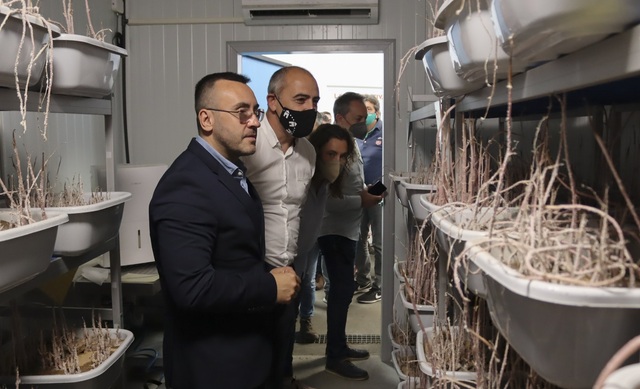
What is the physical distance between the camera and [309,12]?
10.8 feet

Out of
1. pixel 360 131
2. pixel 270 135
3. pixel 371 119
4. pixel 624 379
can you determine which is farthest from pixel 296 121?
pixel 371 119

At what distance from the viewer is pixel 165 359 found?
68.3 inches

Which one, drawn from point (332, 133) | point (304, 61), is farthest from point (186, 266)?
point (304, 61)

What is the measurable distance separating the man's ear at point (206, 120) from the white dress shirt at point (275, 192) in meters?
0.39

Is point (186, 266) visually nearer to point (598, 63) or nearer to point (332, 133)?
point (598, 63)

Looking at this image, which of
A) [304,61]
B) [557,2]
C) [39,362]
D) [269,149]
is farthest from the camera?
[304,61]

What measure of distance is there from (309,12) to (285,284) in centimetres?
212

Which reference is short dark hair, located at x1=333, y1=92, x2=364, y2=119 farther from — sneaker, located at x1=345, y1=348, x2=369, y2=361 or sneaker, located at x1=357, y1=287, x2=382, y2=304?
sneaker, located at x1=357, y1=287, x2=382, y2=304

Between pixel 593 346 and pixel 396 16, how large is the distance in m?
2.97

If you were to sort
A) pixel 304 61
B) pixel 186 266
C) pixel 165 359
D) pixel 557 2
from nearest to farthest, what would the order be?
pixel 557 2, pixel 186 266, pixel 165 359, pixel 304 61

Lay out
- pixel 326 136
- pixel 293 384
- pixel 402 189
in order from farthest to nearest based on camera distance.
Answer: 1. pixel 293 384
2. pixel 326 136
3. pixel 402 189

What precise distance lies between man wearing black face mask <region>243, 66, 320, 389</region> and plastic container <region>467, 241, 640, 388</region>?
145cm

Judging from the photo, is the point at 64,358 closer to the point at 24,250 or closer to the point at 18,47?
the point at 24,250

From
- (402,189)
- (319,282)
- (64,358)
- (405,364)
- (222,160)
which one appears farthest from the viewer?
(319,282)
